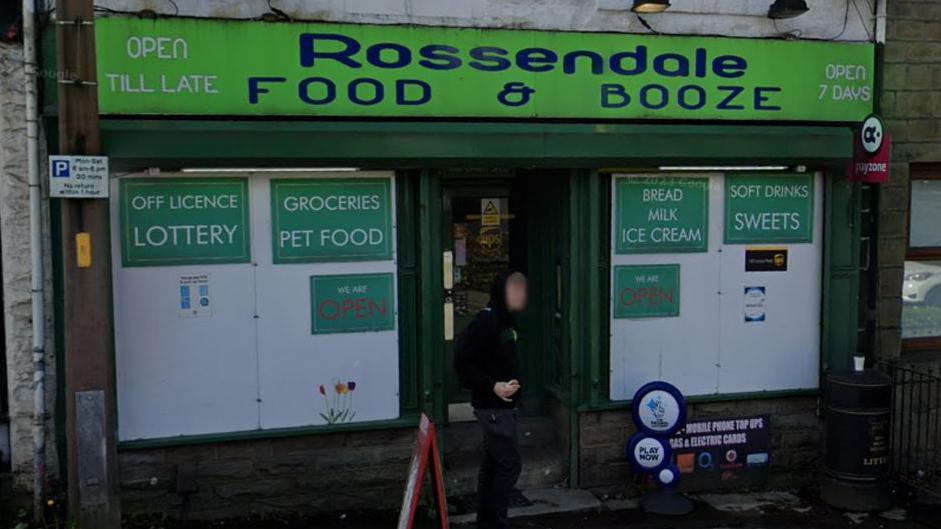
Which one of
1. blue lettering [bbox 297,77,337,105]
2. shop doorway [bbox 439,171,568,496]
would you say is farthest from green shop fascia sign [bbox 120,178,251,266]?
shop doorway [bbox 439,171,568,496]

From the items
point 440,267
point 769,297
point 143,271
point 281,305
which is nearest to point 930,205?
point 769,297

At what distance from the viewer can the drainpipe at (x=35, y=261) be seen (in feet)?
20.1

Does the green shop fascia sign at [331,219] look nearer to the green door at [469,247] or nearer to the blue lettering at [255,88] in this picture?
the blue lettering at [255,88]

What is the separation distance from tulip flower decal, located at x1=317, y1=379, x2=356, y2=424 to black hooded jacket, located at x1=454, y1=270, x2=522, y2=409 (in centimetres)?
126

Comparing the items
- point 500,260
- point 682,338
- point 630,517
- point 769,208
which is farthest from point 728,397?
point 500,260

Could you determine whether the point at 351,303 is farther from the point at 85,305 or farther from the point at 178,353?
the point at 85,305

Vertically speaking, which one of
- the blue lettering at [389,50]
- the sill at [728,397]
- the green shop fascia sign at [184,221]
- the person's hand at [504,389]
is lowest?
the sill at [728,397]

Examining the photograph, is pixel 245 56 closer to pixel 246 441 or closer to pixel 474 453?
pixel 246 441

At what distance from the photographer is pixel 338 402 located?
6.93 m

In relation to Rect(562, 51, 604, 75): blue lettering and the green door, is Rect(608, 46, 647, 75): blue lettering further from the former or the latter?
the green door

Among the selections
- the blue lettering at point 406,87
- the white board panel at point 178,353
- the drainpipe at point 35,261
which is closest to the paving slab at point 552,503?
the white board panel at point 178,353

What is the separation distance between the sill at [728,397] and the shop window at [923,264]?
1.33 metres

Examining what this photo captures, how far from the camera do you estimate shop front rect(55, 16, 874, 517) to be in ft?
21.3

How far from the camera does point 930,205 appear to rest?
8289 mm
